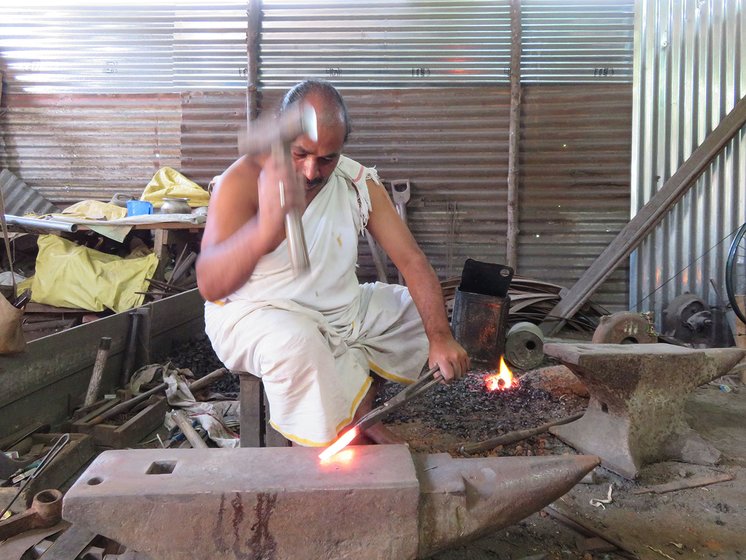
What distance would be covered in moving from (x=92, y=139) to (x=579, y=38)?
6.29 m

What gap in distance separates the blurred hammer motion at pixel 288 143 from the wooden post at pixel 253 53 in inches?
200

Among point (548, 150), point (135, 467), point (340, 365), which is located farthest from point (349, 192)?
point (548, 150)

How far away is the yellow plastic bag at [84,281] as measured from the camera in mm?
4855

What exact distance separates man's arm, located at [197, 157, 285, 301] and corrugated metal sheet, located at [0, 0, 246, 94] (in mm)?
5027

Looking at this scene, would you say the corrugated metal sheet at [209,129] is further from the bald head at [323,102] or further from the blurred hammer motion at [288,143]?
the blurred hammer motion at [288,143]

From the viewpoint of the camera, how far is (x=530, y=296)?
5.37 m

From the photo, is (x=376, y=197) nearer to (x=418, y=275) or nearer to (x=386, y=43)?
Answer: (x=418, y=275)

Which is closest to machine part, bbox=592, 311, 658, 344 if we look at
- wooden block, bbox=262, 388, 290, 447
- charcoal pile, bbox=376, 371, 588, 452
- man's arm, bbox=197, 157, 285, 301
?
charcoal pile, bbox=376, 371, 588, 452

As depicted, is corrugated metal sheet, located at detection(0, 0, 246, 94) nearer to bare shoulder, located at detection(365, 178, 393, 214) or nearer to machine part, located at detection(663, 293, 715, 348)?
bare shoulder, located at detection(365, 178, 393, 214)

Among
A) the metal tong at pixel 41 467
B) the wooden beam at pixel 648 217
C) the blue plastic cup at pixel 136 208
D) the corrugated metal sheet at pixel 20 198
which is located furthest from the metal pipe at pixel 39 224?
the wooden beam at pixel 648 217

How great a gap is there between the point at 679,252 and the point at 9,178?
8.33 meters

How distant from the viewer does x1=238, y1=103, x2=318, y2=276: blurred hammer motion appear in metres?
1.38

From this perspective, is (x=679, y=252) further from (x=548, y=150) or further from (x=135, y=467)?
(x=135, y=467)

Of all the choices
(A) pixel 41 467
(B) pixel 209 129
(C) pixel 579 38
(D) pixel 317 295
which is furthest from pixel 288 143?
(C) pixel 579 38
